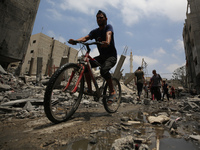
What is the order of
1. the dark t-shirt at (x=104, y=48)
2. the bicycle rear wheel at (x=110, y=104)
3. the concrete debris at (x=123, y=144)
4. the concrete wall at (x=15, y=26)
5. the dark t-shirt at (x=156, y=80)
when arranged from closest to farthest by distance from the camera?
1. the concrete debris at (x=123, y=144)
2. the dark t-shirt at (x=104, y=48)
3. the bicycle rear wheel at (x=110, y=104)
4. the dark t-shirt at (x=156, y=80)
5. the concrete wall at (x=15, y=26)

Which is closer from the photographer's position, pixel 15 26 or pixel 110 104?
pixel 110 104

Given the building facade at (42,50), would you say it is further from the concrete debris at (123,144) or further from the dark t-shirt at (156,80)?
the concrete debris at (123,144)

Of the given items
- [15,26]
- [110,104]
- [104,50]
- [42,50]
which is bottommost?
[110,104]

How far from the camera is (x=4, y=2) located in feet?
22.9

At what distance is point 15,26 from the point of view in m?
7.55

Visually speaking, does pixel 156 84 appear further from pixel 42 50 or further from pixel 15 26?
pixel 42 50

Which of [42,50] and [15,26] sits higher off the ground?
[42,50]

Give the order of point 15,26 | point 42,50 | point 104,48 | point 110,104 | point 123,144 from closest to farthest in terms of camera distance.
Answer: point 123,144, point 104,48, point 110,104, point 15,26, point 42,50

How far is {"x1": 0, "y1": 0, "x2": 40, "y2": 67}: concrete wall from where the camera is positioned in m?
6.98

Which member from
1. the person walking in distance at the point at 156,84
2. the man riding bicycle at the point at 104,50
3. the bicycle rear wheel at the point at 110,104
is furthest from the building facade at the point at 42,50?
the man riding bicycle at the point at 104,50

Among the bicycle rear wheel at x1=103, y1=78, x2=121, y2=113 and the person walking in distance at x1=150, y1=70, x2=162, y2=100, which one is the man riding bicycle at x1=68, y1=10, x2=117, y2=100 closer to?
the bicycle rear wheel at x1=103, y1=78, x2=121, y2=113

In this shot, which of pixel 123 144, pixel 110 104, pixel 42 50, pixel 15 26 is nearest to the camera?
pixel 123 144

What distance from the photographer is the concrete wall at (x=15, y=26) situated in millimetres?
6984

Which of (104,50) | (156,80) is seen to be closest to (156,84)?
(156,80)
